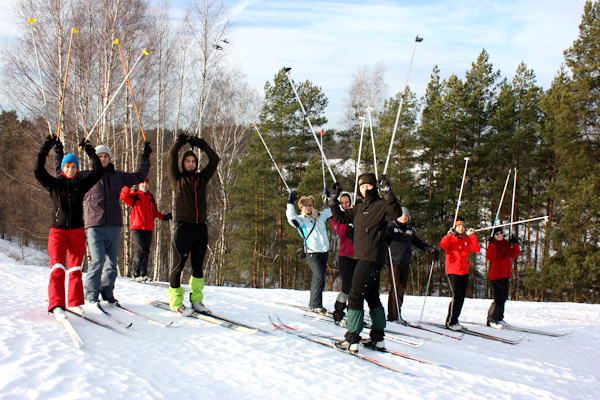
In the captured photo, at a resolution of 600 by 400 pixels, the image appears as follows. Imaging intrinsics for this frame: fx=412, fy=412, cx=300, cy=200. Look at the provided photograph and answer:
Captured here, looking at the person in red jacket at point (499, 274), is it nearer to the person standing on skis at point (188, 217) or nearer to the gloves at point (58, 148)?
the person standing on skis at point (188, 217)

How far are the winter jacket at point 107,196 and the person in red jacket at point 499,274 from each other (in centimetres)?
560

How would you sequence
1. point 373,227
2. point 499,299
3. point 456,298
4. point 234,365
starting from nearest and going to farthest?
point 234,365
point 373,227
point 456,298
point 499,299

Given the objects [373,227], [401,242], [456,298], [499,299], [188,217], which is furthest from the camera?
[499,299]

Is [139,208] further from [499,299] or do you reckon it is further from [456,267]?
[499,299]

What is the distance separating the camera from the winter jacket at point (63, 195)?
12.4 feet

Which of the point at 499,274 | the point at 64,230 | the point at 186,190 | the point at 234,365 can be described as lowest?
the point at 234,365

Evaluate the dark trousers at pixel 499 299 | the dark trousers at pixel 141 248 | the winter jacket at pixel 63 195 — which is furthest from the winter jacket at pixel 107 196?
the dark trousers at pixel 499 299

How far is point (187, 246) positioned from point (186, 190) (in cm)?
59

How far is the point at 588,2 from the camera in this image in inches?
672

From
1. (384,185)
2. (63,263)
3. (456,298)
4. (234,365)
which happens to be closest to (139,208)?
(63,263)

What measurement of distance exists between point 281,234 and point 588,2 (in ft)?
55.5

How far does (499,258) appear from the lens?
270 inches

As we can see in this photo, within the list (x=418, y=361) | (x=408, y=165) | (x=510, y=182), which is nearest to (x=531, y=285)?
(x=510, y=182)

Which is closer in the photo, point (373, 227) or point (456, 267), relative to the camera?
point (373, 227)
